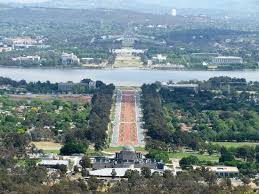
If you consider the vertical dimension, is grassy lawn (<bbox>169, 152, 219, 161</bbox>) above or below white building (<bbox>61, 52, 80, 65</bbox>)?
below

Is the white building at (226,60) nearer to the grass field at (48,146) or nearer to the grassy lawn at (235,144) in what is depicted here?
the grassy lawn at (235,144)

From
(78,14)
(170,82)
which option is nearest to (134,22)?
(78,14)

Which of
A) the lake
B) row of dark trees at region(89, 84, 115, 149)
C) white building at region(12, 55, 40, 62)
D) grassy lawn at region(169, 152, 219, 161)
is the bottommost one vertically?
grassy lawn at region(169, 152, 219, 161)

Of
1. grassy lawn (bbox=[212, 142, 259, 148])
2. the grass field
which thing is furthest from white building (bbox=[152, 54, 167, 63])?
the grass field

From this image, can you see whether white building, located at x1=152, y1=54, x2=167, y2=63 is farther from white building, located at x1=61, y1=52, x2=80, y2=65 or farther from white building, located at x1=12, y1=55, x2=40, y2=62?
white building, located at x1=12, y1=55, x2=40, y2=62

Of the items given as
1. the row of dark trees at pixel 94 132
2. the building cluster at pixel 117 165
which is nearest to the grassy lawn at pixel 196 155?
the building cluster at pixel 117 165

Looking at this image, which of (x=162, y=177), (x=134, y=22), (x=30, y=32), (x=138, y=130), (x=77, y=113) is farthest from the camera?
(x=134, y=22)

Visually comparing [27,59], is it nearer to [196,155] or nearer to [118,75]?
[118,75]

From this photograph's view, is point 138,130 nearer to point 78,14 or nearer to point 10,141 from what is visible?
point 10,141
